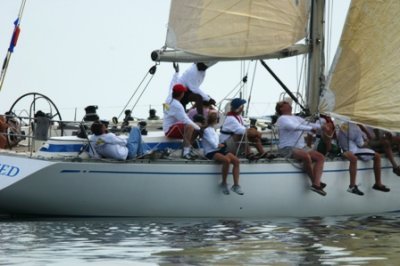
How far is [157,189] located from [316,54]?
16.0ft

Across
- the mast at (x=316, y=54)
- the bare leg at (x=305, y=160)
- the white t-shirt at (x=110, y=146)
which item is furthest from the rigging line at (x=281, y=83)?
the white t-shirt at (x=110, y=146)

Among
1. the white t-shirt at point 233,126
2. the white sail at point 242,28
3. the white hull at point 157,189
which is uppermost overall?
the white sail at point 242,28

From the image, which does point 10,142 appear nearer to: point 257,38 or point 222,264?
point 257,38

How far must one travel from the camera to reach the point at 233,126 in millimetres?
23078

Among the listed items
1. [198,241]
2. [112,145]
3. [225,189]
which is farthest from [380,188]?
[198,241]

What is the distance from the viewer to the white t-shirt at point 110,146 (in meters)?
22.1

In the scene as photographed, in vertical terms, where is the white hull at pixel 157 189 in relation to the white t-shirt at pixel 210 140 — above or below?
below

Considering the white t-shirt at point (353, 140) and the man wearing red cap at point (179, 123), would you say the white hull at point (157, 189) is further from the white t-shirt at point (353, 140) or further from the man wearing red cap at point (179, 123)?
the man wearing red cap at point (179, 123)

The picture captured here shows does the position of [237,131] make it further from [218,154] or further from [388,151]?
[388,151]

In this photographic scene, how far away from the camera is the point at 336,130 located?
2450cm

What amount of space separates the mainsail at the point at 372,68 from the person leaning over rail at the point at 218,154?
7.79ft

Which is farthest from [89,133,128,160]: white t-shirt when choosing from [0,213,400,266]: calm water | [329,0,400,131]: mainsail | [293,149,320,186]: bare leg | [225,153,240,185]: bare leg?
[329,0,400,131]: mainsail

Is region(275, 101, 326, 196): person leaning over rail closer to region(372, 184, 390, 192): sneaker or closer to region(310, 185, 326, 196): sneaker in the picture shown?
region(310, 185, 326, 196): sneaker

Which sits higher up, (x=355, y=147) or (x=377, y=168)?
(x=355, y=147)
